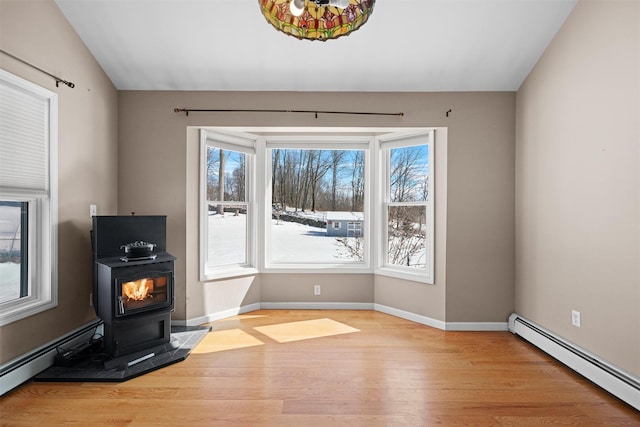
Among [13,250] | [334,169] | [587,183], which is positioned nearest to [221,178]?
[334,169]

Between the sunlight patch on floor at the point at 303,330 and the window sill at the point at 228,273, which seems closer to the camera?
the sunlight patch on floor at the point at 303,330

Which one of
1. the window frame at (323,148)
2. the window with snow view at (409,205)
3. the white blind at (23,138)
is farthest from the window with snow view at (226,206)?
the window with snow view at (409,205)

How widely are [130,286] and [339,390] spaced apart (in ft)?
6.11

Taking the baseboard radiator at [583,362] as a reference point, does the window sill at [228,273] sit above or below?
above

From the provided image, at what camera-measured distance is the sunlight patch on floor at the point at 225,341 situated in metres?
2.96

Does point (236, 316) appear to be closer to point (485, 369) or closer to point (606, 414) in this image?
point (485, 369)

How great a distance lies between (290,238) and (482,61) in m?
2.87

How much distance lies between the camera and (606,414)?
2061mm

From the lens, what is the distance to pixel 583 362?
2.50m

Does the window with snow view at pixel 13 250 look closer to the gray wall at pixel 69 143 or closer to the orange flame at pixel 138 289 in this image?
the gray wall at pixel 69 143

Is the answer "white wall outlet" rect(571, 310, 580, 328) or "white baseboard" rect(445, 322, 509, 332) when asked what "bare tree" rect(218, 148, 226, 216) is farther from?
"white wall outlet" rect(571, 310, 580, 328)

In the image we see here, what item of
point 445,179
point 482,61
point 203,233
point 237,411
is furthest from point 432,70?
point 237,411

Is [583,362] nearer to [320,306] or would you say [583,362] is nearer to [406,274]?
[406,274]

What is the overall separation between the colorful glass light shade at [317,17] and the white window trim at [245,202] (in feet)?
8.13
